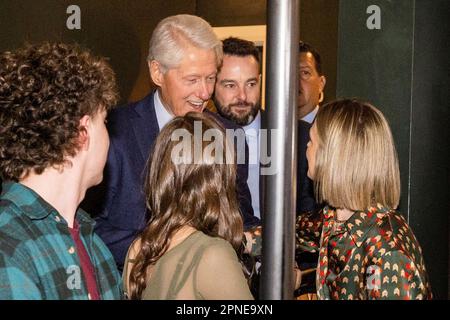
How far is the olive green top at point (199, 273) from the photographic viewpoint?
188 cm

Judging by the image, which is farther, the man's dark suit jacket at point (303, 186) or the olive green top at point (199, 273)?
the man's dark suit jacket at point (303, 186)

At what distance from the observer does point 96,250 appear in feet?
6.04

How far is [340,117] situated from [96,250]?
100 cm

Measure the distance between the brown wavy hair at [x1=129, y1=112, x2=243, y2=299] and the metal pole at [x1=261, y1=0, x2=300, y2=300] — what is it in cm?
79

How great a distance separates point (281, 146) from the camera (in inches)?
49.8

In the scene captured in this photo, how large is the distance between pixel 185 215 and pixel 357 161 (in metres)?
0.64

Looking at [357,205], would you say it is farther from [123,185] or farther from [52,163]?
[52,163]

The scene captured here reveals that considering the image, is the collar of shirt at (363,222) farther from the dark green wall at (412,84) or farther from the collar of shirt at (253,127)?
the collar of shirt at (253,127)

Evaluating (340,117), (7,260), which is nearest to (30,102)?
(7,260)

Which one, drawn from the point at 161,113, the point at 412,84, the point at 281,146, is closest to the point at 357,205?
the point at 161,113

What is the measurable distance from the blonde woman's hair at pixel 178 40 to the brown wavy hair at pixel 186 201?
90 centimetres

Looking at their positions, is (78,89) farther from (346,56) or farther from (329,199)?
(346,56)

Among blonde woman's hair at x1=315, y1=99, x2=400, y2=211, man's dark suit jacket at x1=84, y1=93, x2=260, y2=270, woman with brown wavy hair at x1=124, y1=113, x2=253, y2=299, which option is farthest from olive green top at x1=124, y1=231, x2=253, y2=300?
man's dark suit jacket at x1=84, y1=93, x2=260, y2=270

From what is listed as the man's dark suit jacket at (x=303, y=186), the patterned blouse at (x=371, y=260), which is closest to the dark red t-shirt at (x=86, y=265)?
the patterned blouse at (x=371, y=260)
